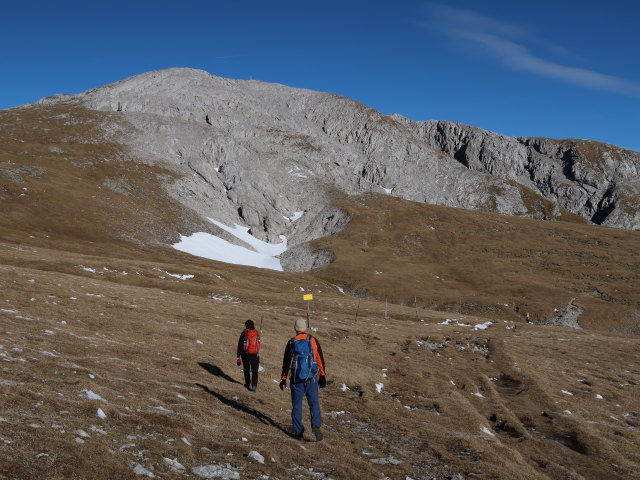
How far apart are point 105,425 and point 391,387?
17275mm

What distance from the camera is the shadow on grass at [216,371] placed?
22.3 metres

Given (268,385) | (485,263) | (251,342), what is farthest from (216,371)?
(485,263)

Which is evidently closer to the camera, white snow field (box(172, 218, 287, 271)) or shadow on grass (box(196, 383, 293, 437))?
shadow on grass (box(196, 383, 293, 437))

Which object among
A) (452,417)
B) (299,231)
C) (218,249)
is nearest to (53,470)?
(452,417)

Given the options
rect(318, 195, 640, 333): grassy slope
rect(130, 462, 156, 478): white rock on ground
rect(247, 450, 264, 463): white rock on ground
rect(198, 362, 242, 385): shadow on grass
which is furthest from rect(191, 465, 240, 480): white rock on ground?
rect(318, 195, 640, 333): grassy slope

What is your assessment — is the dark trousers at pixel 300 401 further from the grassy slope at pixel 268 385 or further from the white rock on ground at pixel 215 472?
Answer: the white rock on ground at pixel 215 472

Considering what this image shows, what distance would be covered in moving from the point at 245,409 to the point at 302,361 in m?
4.47

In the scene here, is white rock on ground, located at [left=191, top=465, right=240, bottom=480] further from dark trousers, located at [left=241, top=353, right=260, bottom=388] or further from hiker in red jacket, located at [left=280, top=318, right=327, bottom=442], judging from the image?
dark trousers, located at [left=241, top=353, right=260, bottom=388]

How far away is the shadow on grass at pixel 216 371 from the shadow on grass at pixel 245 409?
2.87 metres

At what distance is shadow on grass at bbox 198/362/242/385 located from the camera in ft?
73.1

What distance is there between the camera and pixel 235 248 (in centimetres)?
12838

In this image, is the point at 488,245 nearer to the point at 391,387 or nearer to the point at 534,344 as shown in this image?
the point at 534,344

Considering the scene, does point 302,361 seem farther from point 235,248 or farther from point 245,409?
point 235,248

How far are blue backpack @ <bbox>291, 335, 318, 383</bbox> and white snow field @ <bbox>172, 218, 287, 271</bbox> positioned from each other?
325 ft
